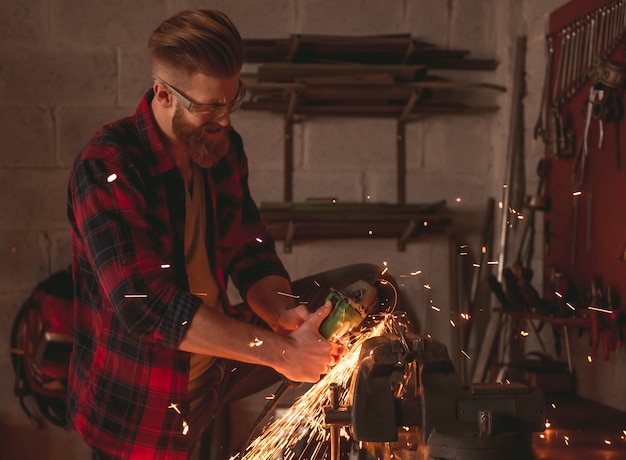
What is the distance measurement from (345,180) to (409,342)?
198cm

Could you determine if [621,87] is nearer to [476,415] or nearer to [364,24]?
[364,24]

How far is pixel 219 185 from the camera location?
2.39 metres

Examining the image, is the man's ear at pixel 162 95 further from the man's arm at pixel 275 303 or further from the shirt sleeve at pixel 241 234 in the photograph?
the man's arm at pixel 275 303

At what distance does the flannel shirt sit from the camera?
195 cm

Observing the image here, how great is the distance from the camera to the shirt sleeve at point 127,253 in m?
1.93

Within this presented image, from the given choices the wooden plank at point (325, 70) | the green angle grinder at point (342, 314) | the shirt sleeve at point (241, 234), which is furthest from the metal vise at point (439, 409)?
the wooden plank at point (325, 70)

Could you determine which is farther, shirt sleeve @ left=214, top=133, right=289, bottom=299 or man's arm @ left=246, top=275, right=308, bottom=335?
shirt sleeve @ left=214, top=133, right=289, bottom=299

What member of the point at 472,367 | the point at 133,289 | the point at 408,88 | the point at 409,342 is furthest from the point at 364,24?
the point at 409,342

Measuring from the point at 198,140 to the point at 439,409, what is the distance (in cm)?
105

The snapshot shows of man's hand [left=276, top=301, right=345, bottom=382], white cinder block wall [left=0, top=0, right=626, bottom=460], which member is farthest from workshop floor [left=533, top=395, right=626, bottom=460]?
white cinder block wall [left=0, top=0, right=626, bottom=460]

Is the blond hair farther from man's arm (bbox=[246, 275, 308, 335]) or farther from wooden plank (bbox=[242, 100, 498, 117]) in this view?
wooden plank (bbox=[242, 100, 498, 117])

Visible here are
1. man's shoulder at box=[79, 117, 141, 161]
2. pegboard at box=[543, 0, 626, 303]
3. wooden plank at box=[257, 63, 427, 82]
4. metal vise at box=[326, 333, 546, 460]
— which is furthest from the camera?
wooden plank at box=[257, 63, 427, 82]

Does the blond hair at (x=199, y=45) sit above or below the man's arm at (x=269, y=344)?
above

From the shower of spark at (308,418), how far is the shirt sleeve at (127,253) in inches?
14.8
